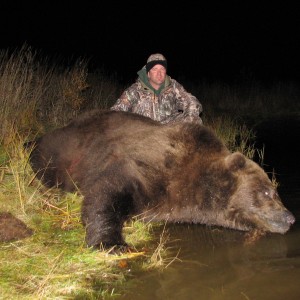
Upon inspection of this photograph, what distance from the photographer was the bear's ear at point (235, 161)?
4141 millimetres

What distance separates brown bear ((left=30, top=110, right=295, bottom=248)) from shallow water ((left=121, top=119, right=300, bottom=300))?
169mm

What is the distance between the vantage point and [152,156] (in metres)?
4.21

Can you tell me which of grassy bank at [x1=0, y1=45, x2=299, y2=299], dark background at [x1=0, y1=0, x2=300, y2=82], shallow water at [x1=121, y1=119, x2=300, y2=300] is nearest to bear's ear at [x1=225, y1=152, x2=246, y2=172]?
shallow water at [x1=121, y1=119, x2=300, y2=300]

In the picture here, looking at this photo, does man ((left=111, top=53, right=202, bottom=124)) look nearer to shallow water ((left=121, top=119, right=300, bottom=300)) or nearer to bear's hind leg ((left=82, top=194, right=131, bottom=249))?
shallow water ((left=121, top=119, right=300, bottom=300))

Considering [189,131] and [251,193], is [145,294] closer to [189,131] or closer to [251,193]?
[251,193]

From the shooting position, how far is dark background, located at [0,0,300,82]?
96.7ft

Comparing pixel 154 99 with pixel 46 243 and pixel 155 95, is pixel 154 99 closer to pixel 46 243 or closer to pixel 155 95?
pixel 155 95

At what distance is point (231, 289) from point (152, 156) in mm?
1550

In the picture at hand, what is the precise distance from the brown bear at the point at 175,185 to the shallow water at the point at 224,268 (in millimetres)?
169

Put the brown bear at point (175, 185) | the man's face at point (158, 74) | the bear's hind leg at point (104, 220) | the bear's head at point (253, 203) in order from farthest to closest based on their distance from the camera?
1. the man's face at point (158, 74)
2. the bear's head at point (253, 203)
3. the brown bear at point (175, 185)
4. the bear's hind leg at point (104, 220)

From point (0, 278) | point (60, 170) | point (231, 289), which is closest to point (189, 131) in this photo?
point (60, 170)

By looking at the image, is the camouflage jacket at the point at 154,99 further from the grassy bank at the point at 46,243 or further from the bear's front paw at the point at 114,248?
the bear's front paw at the point at 114,248

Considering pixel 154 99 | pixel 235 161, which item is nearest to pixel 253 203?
pixel 235 161

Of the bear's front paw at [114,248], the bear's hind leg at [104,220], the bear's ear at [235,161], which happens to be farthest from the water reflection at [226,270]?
the bear's ear at [235,161]
